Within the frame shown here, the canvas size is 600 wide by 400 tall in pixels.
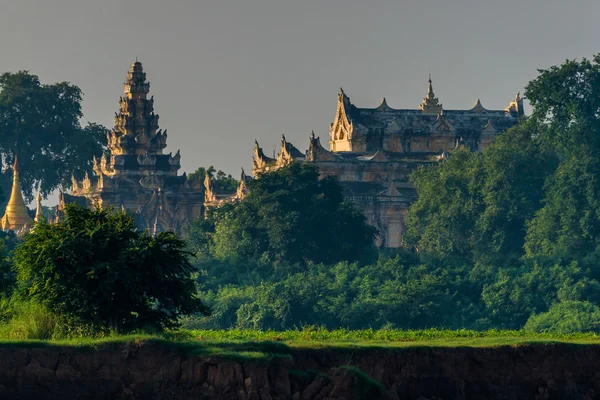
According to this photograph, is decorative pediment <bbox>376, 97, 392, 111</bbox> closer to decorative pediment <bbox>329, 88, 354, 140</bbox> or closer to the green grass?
decorative pediment <bbox>329, 88, 354, 140</bbox>

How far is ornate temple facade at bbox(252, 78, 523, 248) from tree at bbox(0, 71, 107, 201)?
12.0 meters

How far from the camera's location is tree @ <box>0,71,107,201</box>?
104750 millimetres

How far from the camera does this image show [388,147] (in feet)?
329

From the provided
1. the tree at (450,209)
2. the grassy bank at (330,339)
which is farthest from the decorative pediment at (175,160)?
the grassy bank at (330,339)

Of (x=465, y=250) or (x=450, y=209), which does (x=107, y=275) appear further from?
(x=450, y=209)

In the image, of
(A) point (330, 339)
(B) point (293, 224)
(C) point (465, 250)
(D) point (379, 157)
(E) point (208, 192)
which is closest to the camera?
(A) point (330, 339)

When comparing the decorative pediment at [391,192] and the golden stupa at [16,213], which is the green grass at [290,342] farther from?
the golden stupa at [16,213]

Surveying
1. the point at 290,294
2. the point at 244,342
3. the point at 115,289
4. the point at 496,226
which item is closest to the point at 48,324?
the point at 115,289

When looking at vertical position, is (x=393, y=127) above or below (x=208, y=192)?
above

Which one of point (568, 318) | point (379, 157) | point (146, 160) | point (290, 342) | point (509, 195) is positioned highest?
point (146, 160)

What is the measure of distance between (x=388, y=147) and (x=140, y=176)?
11.0 meters

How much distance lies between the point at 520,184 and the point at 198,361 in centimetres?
4573

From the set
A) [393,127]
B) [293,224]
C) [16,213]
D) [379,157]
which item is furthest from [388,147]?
[293,224]

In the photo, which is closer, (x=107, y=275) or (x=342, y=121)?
(x=107, y=275)
